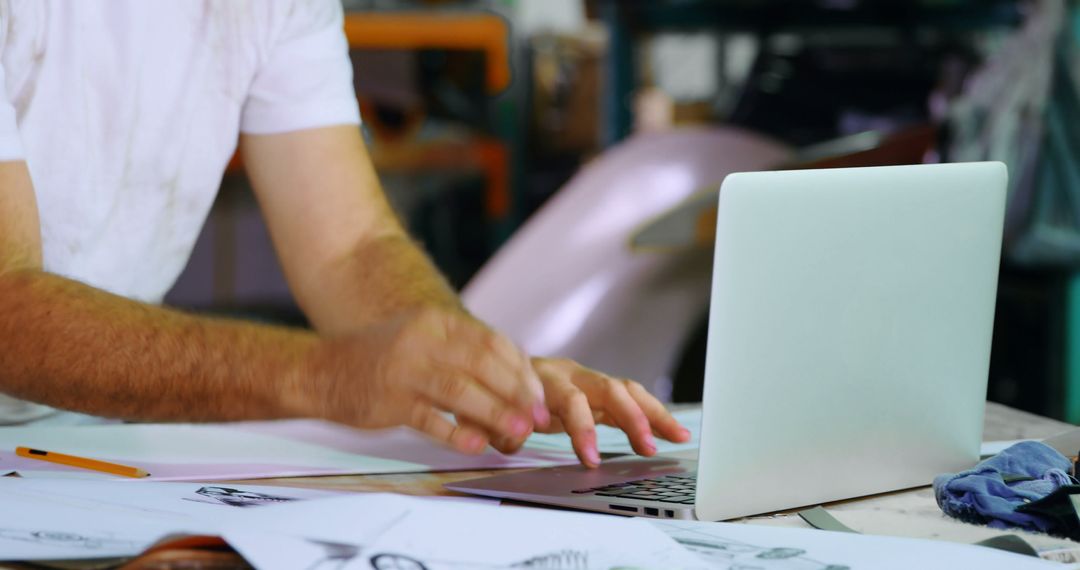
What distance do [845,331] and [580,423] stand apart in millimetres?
228

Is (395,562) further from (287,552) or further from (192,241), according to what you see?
(192,241)

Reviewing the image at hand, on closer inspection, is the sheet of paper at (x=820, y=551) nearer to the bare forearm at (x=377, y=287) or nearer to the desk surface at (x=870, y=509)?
the desk surface at (x=870, y=509)

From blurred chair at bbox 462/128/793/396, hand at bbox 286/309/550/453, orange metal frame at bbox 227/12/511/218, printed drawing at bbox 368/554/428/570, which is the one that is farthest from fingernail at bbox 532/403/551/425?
orange metal frame at bbox 227/12/511/218

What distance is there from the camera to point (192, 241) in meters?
1.28

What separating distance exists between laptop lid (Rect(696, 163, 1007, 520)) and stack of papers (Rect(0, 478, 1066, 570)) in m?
0.06

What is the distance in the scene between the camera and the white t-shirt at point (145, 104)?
110 centimetres

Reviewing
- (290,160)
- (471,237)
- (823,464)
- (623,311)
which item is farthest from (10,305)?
(471,237)

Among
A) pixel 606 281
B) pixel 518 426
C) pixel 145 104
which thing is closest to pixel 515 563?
pixel 518 426

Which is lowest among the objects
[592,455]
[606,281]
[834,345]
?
[606,281]

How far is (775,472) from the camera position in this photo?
2.28 feet

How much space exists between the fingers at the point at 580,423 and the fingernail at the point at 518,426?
0.08 metres

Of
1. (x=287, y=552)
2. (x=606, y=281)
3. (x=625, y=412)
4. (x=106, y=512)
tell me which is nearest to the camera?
(x=287, y=552)

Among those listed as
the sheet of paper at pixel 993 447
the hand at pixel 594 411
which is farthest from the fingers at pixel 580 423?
the sheet of paper at pixel 993 447

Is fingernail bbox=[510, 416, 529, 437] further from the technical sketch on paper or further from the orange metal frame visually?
the orange metal frame
